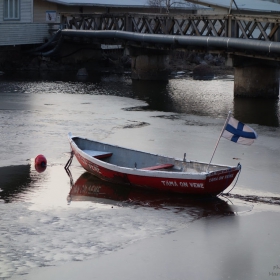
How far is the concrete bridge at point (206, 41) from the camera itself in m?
26.1

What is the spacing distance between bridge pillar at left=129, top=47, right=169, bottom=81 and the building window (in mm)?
8056

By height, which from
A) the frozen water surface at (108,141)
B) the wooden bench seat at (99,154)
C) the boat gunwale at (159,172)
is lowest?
the frozen water surface at (108,141)

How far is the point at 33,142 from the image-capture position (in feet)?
63.5

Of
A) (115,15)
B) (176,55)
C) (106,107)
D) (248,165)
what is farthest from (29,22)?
(248,165)

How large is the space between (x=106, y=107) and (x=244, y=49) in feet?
17.9

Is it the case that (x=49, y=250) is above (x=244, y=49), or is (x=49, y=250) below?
below

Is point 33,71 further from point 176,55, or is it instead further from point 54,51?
point 176,55

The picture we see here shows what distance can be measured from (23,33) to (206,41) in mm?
14302

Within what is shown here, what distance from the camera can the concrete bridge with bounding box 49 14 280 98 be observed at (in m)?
26.1

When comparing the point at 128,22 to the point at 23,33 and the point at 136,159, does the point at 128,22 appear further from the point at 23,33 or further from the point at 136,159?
the point at 136,159

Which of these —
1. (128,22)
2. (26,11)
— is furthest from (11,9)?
(128,22)

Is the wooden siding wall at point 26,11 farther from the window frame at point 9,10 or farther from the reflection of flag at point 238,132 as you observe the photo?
the reflection of flag at point 238,132

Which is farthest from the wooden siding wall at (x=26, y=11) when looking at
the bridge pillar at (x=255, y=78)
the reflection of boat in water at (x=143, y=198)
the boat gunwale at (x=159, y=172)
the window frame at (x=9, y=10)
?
the reflection of boat in water at (x=143, y=198)

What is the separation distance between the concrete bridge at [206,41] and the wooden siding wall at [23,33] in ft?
5.44
